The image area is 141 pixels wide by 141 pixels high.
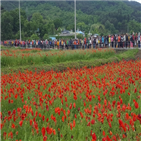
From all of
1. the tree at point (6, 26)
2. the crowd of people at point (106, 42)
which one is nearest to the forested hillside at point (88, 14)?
the tree at point (6, 26)

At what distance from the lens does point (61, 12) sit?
131m

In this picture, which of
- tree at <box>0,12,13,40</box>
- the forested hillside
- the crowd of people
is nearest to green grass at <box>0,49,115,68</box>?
the crowd of people

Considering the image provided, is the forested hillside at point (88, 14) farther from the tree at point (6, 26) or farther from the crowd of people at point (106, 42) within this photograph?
the crowd of people at point (106, 42)

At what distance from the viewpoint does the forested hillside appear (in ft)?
367

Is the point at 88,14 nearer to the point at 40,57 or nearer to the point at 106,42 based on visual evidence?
the point at 106,42

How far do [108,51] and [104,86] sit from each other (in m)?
13.1

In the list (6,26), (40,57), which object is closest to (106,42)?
(40,57)

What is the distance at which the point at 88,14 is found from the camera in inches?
5586

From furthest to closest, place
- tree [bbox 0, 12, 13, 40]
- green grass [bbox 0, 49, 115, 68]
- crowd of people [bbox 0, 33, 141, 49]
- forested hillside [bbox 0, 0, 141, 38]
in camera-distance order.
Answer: forested hillside [bbox 0, 0, 141, 38] < tree [bbox 0, 12, 13, 40] < crowd of people [bbox 0, 33, 141, 49] < green grass [bbox 0, 49, 115, 68]

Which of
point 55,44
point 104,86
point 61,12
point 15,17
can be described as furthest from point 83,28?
point 104,86

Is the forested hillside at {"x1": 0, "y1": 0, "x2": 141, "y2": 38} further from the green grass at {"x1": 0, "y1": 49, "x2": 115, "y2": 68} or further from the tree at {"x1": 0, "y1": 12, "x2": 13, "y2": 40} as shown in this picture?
the green grass at {"x1": 0, "y1": 49, "x2": 115, "y2": 68}

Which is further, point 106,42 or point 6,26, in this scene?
point 6,26

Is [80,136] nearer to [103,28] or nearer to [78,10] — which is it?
[103,28]

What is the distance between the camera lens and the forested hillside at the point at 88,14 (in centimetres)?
11200
